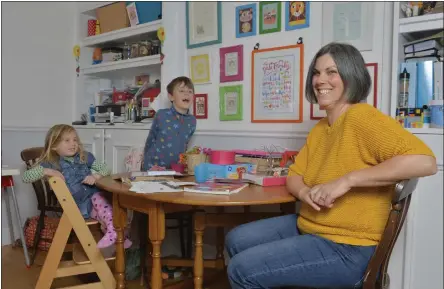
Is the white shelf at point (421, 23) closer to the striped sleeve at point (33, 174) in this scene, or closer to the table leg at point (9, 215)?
the striped sleeve at point (33, 174)

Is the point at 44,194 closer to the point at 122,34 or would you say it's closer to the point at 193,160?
the point at 193,160

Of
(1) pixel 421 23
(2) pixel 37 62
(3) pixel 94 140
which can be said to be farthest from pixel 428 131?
(2) pixel 37 62

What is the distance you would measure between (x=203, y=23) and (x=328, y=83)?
155 centimetres

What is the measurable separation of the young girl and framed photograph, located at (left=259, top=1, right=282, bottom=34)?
1331mm

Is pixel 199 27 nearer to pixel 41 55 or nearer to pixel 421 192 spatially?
pixel 41 55

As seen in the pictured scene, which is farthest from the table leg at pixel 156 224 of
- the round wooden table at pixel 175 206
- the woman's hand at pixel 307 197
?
the woman's hand at pixel 307 197

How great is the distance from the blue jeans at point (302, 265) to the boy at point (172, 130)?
129 centimetres

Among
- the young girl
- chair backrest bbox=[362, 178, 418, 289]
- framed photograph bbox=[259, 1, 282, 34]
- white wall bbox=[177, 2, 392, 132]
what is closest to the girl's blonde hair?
the young girl

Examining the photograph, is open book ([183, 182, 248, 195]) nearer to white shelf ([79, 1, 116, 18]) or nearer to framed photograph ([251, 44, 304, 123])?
framed photograph ([251, 44, 304, 123])

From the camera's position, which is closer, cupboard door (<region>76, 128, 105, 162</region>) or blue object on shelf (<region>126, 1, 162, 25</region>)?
blue object on shelf (<region>126, 1, 162, 25</region>)

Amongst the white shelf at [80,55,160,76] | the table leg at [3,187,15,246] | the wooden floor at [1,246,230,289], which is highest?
the white shelf at [80,55,160,76]

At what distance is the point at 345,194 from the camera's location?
4.41 ft

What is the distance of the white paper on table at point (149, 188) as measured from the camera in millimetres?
1626

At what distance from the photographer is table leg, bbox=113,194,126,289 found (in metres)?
1.97
